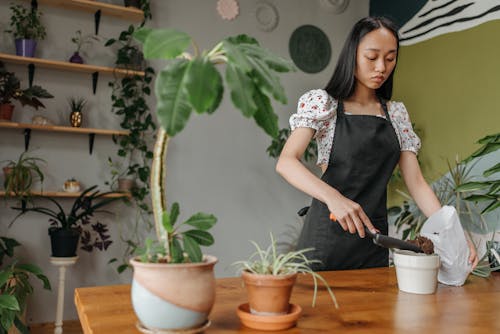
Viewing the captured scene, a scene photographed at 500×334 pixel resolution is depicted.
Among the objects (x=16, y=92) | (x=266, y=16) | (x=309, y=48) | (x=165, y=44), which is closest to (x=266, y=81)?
(x=165, y=44)

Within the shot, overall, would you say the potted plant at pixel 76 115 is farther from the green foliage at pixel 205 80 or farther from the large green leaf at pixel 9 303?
the green foliage at pixel 205 80

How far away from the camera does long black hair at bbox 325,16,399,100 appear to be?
179 centimetres

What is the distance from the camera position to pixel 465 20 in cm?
328

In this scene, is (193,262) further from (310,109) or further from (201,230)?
(310,109)

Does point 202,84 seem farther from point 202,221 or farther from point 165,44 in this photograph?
point 202,221

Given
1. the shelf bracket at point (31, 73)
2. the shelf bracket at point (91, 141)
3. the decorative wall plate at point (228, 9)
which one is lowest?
the shelf bracket at point (91, 141)

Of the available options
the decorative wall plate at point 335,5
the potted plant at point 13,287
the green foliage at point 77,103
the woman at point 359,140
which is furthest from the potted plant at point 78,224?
the decorative wall plate at point 335,5

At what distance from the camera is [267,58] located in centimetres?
79

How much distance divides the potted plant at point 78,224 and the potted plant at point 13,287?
24 centimetres

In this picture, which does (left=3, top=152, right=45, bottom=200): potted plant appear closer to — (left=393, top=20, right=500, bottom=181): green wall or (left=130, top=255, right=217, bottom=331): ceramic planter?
(left=130, top=255, right=217, bottom=331): ceramic planter

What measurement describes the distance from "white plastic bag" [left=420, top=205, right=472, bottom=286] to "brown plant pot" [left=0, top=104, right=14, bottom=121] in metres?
2.75

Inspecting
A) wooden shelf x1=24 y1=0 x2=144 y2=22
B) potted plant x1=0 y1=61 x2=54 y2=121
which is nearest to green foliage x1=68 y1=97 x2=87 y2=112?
potted plant x1=0 y1=61 x2=54 y2=121

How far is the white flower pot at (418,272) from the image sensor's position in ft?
4.08

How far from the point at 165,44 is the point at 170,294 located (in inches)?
15.4
